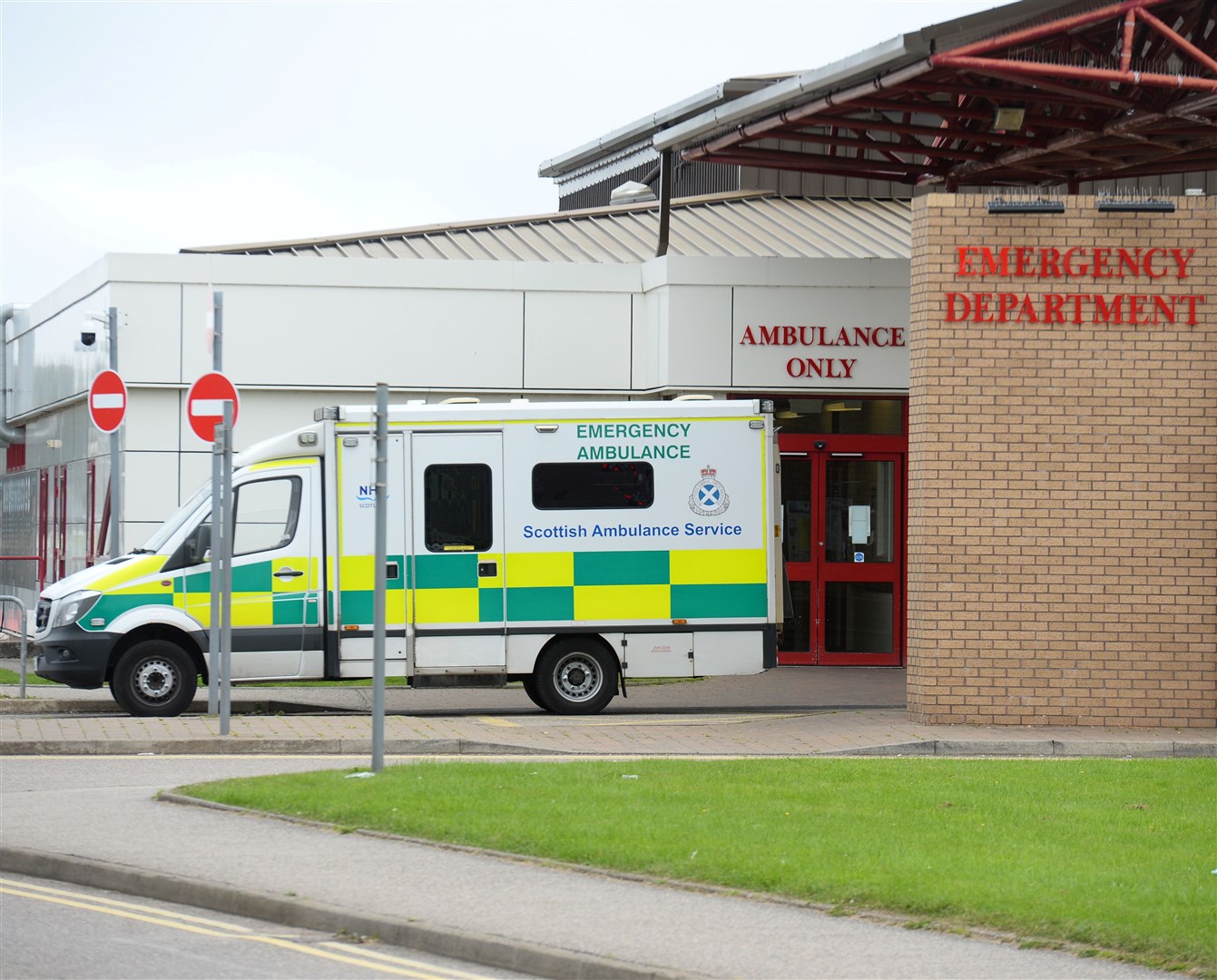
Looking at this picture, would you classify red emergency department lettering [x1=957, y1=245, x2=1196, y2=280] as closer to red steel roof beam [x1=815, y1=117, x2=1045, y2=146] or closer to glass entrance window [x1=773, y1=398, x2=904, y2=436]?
red steel roof beam [x1=815, y1=117, x2=1045, y2=146]

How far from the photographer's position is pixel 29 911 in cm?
770

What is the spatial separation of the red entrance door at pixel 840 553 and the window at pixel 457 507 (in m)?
6.00

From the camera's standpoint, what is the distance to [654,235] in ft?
83.3

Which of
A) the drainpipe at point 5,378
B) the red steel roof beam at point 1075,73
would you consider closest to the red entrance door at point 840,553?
the red steel roof beam at point 1075,73

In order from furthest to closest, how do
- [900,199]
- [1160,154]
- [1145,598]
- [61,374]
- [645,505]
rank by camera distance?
[900,199] < [61,374] < [1160,154] < [645,505] < [1145,598]

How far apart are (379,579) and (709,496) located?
→ 17.0 ft

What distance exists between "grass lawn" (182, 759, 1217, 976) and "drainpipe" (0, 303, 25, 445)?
19.9m

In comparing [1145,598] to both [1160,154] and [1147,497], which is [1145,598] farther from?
[1160,154]

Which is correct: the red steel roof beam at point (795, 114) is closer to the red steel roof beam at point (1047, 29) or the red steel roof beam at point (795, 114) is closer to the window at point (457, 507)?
the red steel roof beam at point (1047, 29)

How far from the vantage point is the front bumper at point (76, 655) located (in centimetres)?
1528

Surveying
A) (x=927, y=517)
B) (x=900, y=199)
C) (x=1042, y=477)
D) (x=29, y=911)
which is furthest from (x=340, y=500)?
(x=900, y=199)

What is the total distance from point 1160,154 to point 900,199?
7294 millimetres

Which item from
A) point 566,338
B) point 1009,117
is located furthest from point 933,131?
point 566,338

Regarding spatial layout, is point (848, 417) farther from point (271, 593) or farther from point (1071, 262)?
point (271, 593)
